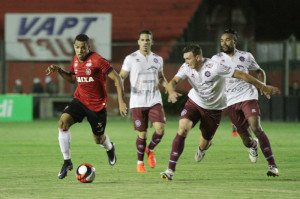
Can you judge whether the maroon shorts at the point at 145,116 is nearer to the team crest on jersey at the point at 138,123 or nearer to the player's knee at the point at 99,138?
the team crest on jersey at the point at 138,123

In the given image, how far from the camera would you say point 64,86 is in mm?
27250

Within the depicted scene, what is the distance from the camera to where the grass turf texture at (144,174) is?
331 inches

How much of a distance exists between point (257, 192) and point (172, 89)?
69.2 inches

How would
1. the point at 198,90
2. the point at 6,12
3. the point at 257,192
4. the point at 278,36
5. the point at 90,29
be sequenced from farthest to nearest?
1. the point at 278,36
2. the point at 6,12
3. the point at 90,29
4. the point at 198,90
5. the point at 257,192

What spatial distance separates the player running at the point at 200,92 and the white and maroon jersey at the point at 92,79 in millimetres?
1165

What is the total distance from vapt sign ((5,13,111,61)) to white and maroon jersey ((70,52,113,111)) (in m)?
18.5

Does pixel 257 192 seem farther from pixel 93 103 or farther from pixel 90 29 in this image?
pixel 90 29

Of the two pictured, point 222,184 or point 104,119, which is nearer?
point 222,184

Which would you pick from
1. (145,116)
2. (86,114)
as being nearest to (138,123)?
(145,116)

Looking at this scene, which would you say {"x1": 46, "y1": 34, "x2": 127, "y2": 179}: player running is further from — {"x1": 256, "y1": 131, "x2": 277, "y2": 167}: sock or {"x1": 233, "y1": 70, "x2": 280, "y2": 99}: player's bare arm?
{"x1": 256, "y1": 131, "x2": 277, "y2": 167}: sock

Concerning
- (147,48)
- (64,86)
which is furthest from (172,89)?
(64,86)

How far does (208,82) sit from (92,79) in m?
1.66

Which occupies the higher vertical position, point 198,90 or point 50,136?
point 198,90

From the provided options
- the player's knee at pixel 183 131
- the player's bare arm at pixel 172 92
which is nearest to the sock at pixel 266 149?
the player's knee at pixel 183 131
